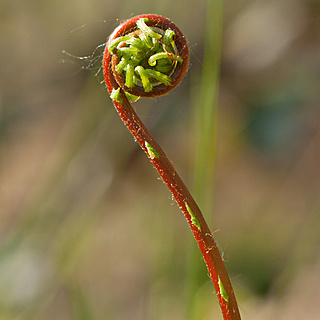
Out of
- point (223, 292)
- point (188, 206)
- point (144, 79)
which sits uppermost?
point (144, 79)

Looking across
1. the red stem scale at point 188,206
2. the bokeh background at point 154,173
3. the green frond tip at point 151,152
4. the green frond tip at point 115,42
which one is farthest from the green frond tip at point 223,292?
the bokeh background at point 154,173

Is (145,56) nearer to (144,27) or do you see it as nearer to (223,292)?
(144,27)

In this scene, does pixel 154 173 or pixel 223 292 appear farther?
pixel 154 173

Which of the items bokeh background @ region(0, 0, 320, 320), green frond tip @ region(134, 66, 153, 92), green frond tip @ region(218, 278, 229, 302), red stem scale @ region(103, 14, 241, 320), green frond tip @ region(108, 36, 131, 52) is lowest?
bokeh background @ region(0, 0, 320, 320)

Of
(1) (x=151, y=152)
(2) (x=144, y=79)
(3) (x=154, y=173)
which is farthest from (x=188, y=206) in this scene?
(3) (x=154, y=173)

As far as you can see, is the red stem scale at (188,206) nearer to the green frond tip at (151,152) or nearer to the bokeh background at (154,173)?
the green frond tip at (151,152)

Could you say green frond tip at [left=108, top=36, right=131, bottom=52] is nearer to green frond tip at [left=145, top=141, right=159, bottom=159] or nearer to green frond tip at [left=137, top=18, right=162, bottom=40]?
green frond tip at [left=137, top=18, right=162, bottom=40]

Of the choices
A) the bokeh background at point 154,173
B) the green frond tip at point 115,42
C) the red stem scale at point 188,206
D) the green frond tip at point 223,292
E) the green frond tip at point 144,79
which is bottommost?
the bokeh background at point 154,173

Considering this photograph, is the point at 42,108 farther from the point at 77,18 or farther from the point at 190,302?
the point at 190,302

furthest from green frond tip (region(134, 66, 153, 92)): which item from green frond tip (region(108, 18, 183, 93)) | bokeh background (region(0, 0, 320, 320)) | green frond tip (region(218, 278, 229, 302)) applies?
bokeh background (region(0, 0, 320, 320))
